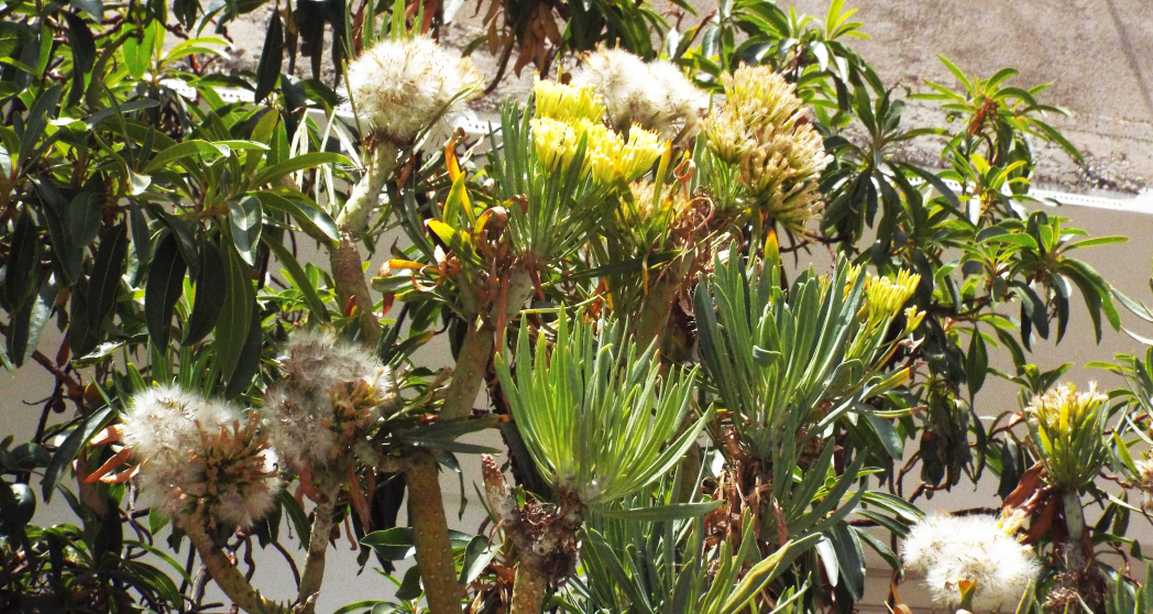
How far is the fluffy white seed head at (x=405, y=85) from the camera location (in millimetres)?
607

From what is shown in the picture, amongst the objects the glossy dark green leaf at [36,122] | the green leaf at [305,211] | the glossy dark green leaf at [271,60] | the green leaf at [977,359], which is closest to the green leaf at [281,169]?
the green leaf at [305,211]

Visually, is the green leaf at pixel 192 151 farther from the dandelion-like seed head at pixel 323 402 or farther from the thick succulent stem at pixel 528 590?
the thick succulent stem at pixel 528 590

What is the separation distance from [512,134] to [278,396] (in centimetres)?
17

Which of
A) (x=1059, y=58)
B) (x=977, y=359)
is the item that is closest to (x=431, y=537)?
(x=977, y=359)

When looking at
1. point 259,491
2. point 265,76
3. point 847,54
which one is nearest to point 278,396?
point 259,491

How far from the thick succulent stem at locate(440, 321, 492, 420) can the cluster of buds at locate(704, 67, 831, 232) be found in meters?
0.16

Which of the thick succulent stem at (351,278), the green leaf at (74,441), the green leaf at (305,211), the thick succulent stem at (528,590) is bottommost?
the green leaf at (74,441)

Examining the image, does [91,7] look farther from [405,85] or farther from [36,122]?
[405,85]

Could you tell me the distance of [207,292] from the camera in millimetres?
736

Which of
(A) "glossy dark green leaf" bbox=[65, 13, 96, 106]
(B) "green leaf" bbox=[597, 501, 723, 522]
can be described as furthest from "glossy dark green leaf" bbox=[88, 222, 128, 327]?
(B) "green leaf" bbox=[597, 501, 723, 522]

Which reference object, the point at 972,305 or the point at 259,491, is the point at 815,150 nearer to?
the point at 259,491

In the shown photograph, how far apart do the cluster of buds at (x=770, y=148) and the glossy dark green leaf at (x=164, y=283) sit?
37 centimetres

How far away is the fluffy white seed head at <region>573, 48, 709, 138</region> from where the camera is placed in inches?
27.3

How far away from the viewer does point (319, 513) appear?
22.6 inches
